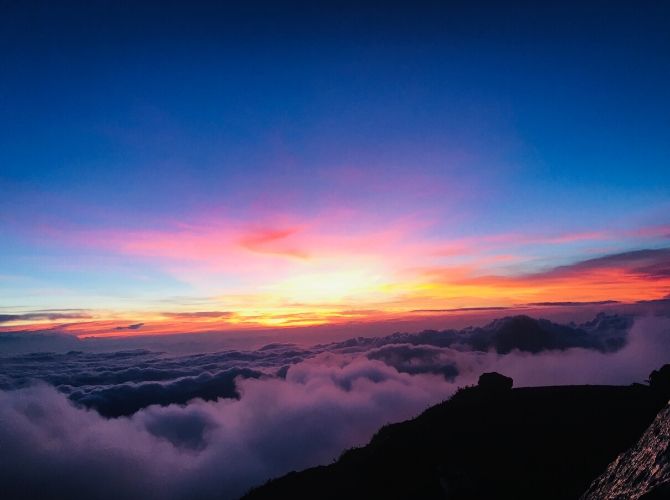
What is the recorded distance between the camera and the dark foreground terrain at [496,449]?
2405 centimetres

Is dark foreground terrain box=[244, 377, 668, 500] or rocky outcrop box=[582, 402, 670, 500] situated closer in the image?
rocky outcrop box=[582, 402, 670, 500]

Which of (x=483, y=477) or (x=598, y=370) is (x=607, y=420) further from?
(x=598, y=370)

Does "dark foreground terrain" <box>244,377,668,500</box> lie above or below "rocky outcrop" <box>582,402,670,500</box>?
below

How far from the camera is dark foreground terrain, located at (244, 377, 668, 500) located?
24.0 m

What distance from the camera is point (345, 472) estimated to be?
1298 inches

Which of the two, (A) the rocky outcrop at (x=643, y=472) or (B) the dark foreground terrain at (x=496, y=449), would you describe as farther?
(B) the dark foreground terrain at (x=496, y=449)

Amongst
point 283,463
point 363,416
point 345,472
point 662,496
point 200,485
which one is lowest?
point 200,485

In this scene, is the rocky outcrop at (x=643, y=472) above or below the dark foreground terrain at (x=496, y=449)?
above

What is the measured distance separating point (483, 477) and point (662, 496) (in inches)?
936

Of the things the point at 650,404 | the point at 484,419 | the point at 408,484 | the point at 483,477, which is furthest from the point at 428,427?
the point at 650,404

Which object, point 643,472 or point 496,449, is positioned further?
point 496,449

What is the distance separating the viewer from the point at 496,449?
94.9ft

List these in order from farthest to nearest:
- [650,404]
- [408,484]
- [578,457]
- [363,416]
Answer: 1. [363,416]
2. [650,404]
3. [408,484]
4. [578,457]

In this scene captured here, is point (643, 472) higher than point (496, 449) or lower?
higher
